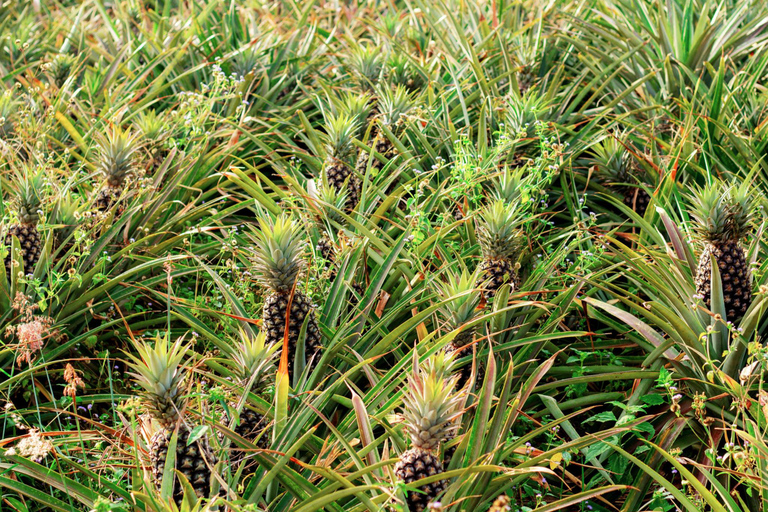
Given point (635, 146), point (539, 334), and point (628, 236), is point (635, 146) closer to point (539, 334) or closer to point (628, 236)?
point (628, 236)

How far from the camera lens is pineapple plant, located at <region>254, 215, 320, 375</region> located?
93.5 inches

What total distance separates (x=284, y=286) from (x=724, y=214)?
1.55 metres

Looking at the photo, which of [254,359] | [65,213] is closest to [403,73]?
[65,213]

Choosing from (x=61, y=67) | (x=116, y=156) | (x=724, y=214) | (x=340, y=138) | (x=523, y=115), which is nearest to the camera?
(x=724, y=214)

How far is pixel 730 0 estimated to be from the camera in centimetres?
493

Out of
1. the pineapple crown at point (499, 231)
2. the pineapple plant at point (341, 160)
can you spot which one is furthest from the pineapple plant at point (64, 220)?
the pineapple crown at point (499, 231)

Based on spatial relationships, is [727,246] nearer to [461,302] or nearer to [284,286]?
[461,302]

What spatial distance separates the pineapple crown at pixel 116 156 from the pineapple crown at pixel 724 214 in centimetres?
239

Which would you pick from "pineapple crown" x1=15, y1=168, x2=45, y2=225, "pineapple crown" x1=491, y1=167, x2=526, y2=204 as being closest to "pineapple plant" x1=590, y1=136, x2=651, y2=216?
"pineapple crown" x1=491, y1=167, x2=526, y2=204

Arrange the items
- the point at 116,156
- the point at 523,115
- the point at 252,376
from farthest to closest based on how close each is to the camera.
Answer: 1. the point at 523,115
2. the point at 116,156
3. the point at 252,376

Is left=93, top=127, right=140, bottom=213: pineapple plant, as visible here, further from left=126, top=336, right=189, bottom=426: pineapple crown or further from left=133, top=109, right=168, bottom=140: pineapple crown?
left=126, top=336, right=189, bottom=426: pineapple crown

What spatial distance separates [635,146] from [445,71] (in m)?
1.27

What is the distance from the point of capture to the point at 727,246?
2566 mm

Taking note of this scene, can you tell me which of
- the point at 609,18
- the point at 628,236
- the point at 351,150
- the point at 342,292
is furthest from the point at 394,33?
the point at 342,292
